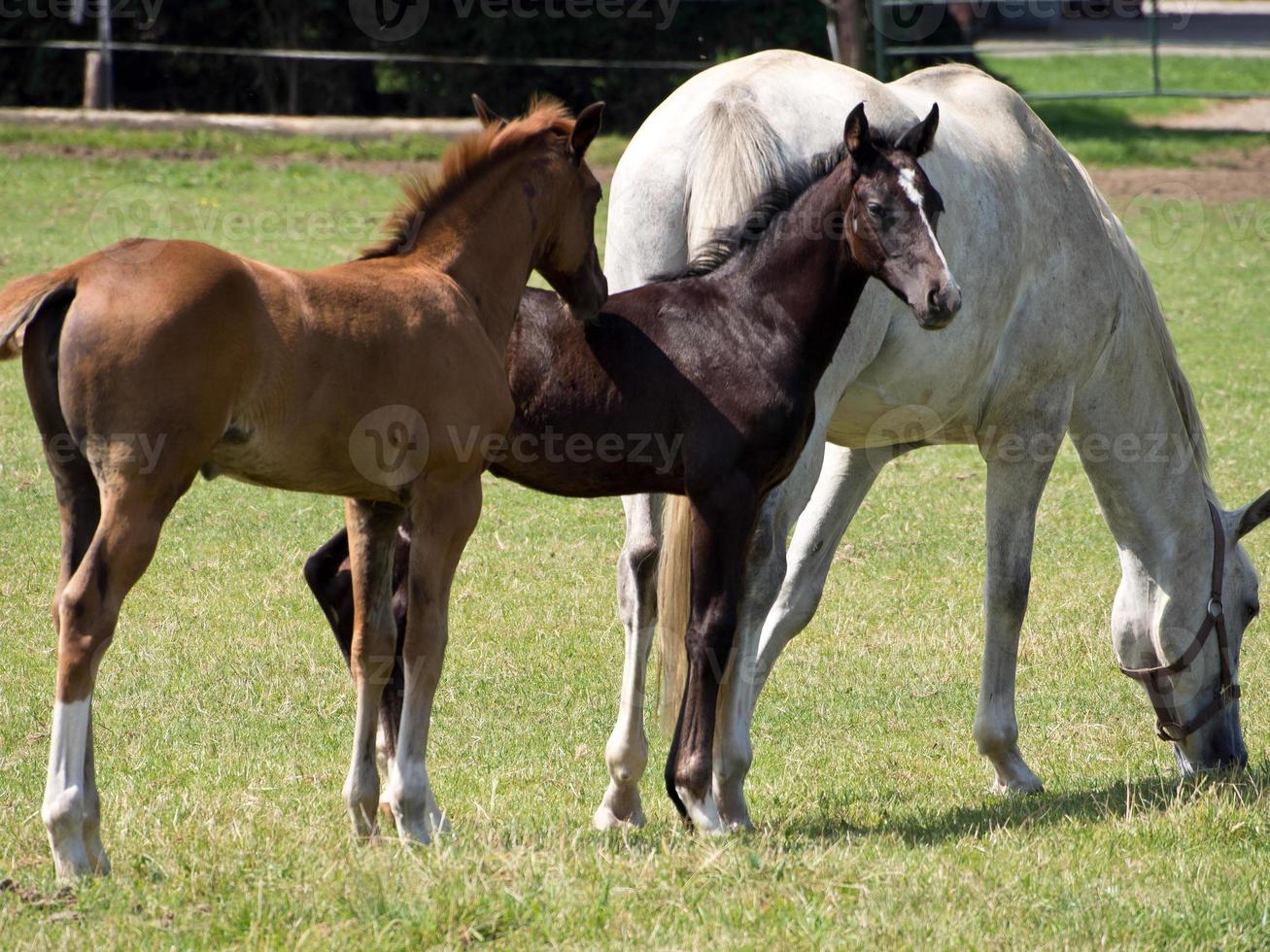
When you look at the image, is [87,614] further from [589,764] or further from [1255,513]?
[1255,513]

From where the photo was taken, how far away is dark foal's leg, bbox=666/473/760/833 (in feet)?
13.5

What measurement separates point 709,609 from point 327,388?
1.23 m

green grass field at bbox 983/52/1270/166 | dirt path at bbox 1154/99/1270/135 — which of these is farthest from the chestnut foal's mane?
dirt path at bbox 1154/99/1270/135

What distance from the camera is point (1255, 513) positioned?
211 inches

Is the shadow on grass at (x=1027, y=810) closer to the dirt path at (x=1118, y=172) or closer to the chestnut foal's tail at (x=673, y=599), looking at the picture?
the chestnut foal's tail at (x=673, y=599)

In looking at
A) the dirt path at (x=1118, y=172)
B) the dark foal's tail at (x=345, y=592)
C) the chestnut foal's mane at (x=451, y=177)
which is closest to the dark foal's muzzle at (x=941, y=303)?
the chestnut foal's mane at (x=451, y=177)

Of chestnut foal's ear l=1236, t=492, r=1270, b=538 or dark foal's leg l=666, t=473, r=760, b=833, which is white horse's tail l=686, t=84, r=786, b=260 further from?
chestnut foal's ear l=1236, t=492, r=1270, b=538

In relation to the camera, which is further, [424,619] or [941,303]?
[941,303]

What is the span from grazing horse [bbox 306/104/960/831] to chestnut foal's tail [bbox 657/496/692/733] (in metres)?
0.15

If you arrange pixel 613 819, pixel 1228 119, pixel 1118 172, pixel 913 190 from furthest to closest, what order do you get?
pixel 1228 119
pixel 1118 172
pixel 613 819
pixel 913 190

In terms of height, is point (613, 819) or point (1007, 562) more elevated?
point (1007, 562)

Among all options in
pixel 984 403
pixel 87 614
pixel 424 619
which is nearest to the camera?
pixel 87 614

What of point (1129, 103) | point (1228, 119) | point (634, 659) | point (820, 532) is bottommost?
point (634, 659)

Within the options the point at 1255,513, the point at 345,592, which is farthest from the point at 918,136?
the point at 1255,513
